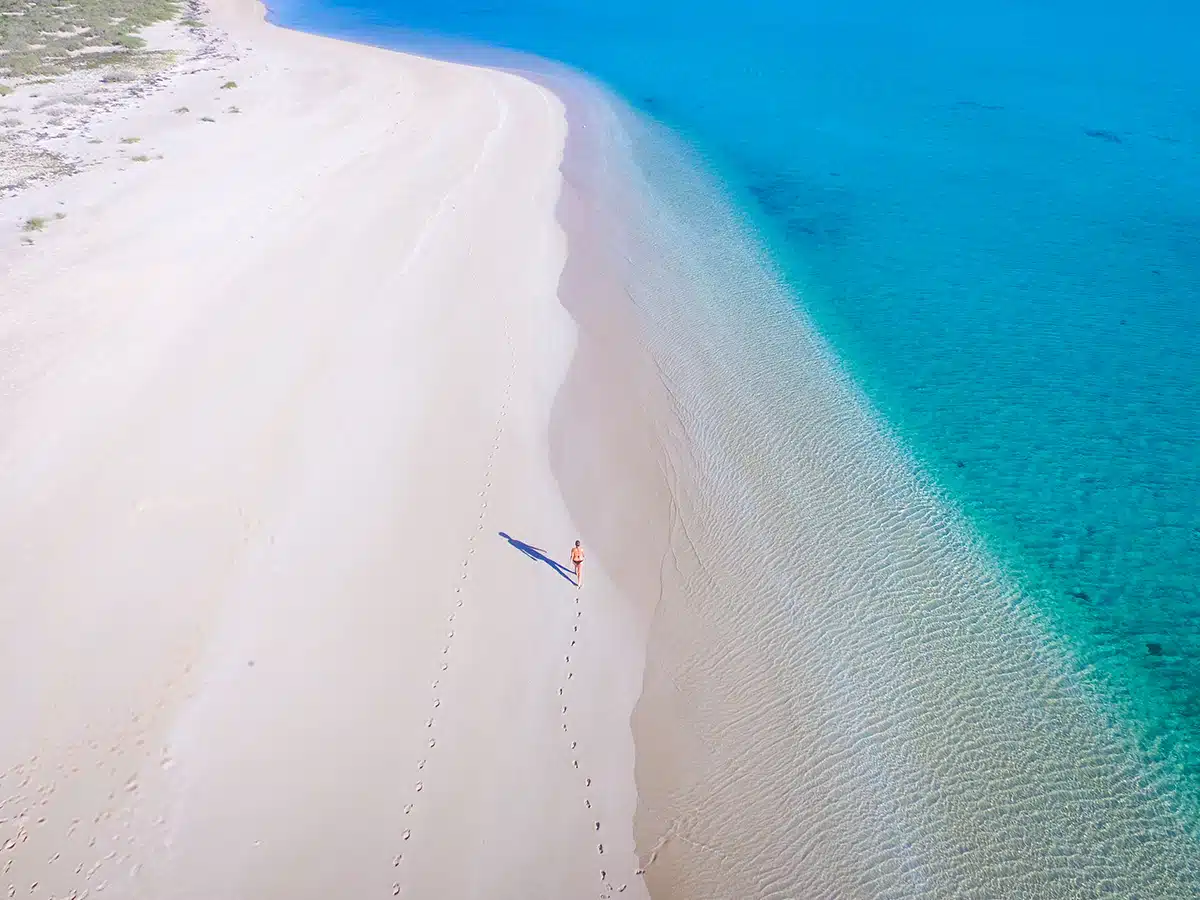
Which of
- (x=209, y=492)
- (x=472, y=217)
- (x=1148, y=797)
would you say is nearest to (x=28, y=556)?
(x=209, y=492)

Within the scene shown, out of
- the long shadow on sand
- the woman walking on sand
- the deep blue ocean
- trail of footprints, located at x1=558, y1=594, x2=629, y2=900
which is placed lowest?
trail of footprints, located at x1=558, y1=594, x2=629, y2=900

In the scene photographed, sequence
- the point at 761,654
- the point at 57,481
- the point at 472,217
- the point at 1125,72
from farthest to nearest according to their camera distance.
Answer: the point at 1125,72 < the point at 472,217 < the point at 57,481 < the point at 761,654

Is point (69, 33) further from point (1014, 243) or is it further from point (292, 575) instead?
point (1014, 243)

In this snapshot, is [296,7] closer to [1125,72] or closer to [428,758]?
[1125,72]

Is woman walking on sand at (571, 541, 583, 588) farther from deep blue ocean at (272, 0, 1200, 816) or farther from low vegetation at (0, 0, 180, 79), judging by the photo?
low vegetation at (0, 0, 180, 79)

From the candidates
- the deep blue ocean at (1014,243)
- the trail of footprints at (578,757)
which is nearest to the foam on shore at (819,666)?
the trail of footprints at (578,757)

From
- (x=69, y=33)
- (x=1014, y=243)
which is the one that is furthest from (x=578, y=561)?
(x=69, y=33)

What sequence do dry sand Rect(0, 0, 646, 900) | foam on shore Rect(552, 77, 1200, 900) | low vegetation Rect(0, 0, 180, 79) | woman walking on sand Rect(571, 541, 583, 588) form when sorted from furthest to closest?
1. low vegetation Rect(0, 0, 180, 79)
2. woman walking on sand Rect(571, 541, 583, 588)
3. foam on shore Rect(552, 77, 1200, 900)
4. dry sand Rect(0, 0, 646, 900)

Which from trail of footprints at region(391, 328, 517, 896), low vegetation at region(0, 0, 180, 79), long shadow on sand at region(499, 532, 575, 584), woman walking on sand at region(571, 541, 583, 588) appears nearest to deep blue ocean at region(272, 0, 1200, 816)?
woman walking on sand at region(571, 541, 583, 588)
